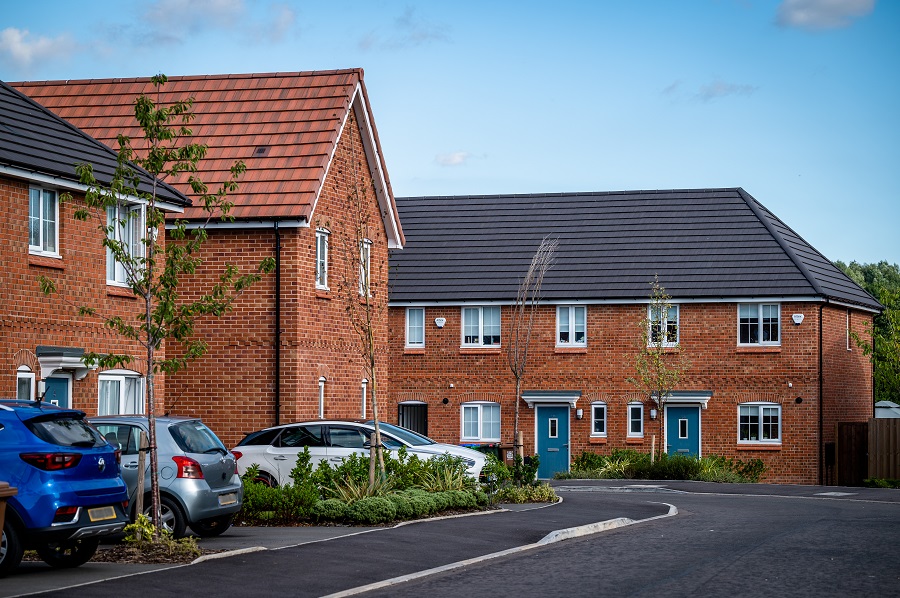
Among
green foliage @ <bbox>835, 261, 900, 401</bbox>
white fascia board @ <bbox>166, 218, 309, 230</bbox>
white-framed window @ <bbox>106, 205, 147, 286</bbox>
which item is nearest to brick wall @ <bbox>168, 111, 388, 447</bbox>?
white fascia board @ <bbox>166, 218, 309, 230</bbox>

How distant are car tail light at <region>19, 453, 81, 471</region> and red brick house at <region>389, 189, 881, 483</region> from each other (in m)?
27.5

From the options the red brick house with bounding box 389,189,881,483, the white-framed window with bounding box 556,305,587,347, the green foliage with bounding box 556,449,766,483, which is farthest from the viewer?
the white-framed window with bounding box 556,305,587,347

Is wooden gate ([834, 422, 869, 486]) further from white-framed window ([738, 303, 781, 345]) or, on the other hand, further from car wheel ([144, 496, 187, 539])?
car wheel ([144, 496, 187, 539])

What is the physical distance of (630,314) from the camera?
39812 millimetres

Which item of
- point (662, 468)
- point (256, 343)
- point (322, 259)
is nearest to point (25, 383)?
point (256, 343)

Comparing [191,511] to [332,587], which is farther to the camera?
[191,511]

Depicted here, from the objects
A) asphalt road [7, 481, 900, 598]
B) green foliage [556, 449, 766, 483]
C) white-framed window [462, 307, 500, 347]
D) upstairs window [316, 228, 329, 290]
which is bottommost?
green foliage [556, 449, 766, 483]

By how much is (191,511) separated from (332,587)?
388 centimetres

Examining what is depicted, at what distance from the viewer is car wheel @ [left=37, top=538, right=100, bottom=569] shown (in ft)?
43.0

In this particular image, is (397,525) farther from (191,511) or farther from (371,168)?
(371,168)

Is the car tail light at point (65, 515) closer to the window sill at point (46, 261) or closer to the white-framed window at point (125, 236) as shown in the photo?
the window sill at point (46, 261)

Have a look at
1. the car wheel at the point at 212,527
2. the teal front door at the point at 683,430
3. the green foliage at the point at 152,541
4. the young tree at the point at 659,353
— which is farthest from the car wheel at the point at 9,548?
the teal front door at the point at 683,430

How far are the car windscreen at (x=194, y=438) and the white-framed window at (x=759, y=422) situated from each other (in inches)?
1008

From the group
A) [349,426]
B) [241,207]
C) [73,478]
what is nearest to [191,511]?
[73,478]
